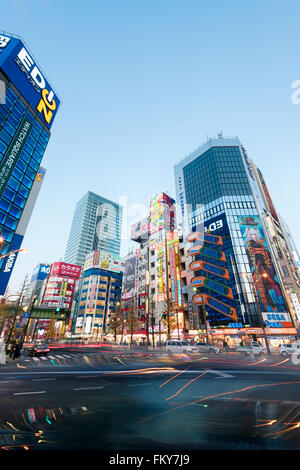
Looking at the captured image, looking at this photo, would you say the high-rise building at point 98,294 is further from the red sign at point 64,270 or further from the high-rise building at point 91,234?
the high-rise building at point 91,234

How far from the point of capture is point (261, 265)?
54375 mm

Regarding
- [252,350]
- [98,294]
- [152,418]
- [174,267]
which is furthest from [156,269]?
[152,418]

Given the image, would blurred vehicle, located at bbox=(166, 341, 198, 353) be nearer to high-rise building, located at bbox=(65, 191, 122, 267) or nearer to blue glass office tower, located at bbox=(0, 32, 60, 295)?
blue glass office tower, located at bbox=(0, 32, 60, 295)

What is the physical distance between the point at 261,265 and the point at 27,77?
6315 cm

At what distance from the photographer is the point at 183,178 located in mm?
85312

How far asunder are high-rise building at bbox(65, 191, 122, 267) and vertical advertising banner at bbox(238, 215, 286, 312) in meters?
133

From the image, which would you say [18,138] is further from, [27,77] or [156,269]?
[156,269]

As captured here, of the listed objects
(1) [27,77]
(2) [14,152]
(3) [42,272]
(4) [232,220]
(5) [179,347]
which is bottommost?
(5) [179,347]

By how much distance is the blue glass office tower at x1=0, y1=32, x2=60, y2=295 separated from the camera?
34844 mm

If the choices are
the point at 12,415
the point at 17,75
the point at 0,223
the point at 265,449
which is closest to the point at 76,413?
the point at 12,415

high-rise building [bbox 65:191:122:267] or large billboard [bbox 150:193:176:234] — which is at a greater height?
high-rise building [bbox 65:191:122:267]

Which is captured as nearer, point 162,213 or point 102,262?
point 162,213

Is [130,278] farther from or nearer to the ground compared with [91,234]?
nearer to the ground

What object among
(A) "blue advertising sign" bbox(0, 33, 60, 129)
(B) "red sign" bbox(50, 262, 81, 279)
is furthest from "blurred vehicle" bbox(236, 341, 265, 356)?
(B) "red sign" bbox(50, 262, 81, 279)
